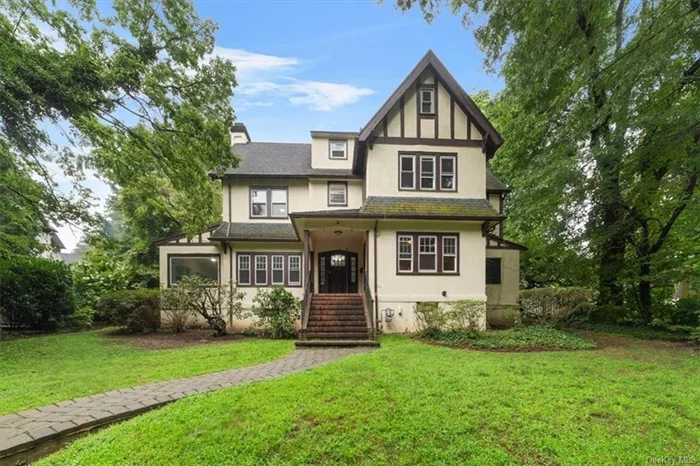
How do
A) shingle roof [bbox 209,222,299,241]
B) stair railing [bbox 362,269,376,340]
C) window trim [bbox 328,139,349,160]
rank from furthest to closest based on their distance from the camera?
1. window trim [bbox 328,139,349,160]
2. shingle roof [bbox 209,222,299,241]
3. stair railing [bbox 362,269,376,340]

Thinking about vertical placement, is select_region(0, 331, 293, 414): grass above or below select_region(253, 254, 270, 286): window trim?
below

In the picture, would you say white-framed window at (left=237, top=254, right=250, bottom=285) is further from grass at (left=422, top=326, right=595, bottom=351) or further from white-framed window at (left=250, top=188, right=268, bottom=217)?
grass at (left=422, top=326, right=595, bottom=351)

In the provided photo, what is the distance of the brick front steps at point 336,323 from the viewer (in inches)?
355

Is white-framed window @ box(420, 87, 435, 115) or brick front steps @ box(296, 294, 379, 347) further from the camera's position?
white-framed window @ box(420, 87, 435, 115)

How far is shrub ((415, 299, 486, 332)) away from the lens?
991cm


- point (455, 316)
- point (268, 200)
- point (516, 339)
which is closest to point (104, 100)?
point (268, 200)

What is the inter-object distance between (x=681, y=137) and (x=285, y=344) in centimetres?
1226

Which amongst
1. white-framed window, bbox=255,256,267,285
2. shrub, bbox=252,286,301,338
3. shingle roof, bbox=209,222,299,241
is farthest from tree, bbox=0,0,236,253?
shrub, bbox=252,286,301,338

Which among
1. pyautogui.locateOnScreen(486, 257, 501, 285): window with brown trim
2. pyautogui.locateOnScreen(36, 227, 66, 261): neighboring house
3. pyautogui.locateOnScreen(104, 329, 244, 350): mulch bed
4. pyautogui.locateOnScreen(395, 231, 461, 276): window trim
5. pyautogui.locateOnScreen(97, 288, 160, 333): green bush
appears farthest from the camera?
pyautogui.locateOnScreen(486, 257, 501, 285): window with brown trim

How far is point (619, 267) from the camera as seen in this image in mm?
12156

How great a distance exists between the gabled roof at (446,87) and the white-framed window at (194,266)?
819 cm

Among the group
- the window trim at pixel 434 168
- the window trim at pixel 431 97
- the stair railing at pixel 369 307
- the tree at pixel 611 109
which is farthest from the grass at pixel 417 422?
the window trim at pixel 431 97

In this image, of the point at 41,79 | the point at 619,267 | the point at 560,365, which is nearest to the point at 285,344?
the point at 560,365

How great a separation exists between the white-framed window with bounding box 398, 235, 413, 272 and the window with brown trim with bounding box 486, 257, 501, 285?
4.77 metres
